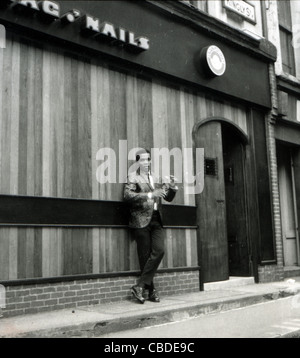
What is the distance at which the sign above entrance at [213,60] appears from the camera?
8.01 metres

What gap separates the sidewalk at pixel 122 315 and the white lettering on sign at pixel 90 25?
363cm

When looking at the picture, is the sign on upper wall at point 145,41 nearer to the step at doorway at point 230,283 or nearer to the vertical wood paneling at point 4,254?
the vertical wood paneling at point 4,254

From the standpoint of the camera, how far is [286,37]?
11.1m

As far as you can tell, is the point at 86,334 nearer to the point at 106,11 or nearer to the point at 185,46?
the point at 106,11

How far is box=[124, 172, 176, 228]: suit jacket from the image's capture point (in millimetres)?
6188

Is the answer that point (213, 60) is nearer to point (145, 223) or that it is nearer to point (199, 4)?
point (199, 4)

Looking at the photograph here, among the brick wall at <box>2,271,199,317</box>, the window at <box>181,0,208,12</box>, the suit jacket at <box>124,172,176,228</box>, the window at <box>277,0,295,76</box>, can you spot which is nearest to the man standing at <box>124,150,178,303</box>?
the suit jacket at <box>124,172,176,228</box>

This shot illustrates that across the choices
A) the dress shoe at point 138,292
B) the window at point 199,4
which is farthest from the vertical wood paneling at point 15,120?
the window at point 199,4

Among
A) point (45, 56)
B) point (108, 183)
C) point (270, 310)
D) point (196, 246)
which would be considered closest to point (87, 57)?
point (45, 56)

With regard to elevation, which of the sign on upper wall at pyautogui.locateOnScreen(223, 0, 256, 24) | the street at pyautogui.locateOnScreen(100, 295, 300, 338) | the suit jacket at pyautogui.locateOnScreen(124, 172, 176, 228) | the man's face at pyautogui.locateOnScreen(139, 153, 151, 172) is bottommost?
the street at pyautogui.locateOnScreen(100, 295, 300, 338)

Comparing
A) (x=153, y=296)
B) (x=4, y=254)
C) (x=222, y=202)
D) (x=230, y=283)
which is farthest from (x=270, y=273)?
(x=4, y=254)

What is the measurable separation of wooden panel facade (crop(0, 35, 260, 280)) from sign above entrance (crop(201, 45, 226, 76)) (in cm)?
113

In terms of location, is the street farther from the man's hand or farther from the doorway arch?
the man's hand

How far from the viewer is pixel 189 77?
780cm
